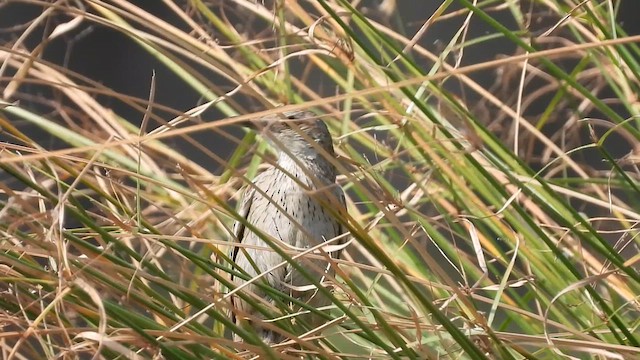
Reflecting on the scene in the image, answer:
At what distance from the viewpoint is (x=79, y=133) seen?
6.86 feet

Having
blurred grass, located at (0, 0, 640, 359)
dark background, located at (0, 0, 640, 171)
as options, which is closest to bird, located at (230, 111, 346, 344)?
blurred grass, located at (0, 0, 640, 359)

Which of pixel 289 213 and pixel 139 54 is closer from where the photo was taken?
pixel 289 213

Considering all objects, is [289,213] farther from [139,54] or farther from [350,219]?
[139,54]

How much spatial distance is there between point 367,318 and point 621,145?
7.49 feet

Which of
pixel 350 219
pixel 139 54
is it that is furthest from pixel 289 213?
pixel 139 54

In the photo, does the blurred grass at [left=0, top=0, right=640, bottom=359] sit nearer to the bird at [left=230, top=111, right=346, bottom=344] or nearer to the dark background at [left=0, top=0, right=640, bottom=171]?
the bird at [left=230, top=111, right=346, bottom=344]

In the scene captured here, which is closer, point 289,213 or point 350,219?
point 350,219

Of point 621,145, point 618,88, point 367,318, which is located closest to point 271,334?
point 367,318

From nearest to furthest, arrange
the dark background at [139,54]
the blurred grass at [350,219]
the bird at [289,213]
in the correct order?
the blurred grass at [350,219] → the bird at [289,213] → the dark background at [139,54]

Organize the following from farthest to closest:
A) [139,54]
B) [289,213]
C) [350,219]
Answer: [139,54], [289,213], [350,219]

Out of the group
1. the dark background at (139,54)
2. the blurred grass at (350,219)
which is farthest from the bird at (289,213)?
the dark background at (139,54)

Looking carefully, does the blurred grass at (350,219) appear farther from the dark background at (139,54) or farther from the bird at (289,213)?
the dark background at (139,54)

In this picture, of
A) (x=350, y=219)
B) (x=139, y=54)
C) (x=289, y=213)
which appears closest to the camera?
(x=350, y=219)

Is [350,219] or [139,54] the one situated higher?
[350,219]
